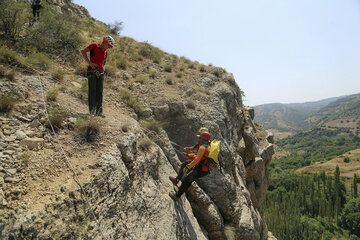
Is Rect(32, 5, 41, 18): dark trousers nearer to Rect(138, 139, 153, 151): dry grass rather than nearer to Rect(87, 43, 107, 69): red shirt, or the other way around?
Rect(87, 43, 107, 69): red shirt

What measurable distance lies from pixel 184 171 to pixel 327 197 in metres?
88.1

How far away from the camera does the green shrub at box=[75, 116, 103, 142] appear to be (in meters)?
4.97

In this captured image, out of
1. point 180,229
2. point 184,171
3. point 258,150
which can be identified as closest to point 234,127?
point 258,150

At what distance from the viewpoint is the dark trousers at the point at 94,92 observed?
6.11m

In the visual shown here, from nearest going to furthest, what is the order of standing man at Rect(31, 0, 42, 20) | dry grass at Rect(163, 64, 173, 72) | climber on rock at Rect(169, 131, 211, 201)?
1. climber on rock at Rect(169, 131, 211, 201)
2. standing man at Rect(31, 0, 42, 20)
3. dry grass at Rect(163, 64, 173, 72)

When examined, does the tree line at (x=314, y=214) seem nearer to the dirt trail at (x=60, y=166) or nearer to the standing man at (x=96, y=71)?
the standing man at (x=96, y=71)

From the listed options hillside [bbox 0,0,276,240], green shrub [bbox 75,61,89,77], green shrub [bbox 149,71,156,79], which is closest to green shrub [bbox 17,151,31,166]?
hillside [bbox 0,0,276,240]

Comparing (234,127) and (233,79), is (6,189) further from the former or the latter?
(233,79)

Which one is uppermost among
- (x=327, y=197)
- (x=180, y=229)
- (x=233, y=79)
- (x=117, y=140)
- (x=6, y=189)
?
(x=233, y=79)

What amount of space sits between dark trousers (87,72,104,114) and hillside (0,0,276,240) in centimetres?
33

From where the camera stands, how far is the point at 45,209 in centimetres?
315

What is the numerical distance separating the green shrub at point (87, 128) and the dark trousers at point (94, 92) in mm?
933

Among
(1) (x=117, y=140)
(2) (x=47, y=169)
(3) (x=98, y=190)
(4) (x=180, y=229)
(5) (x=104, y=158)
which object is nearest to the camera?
(2) (x=47, y=169)

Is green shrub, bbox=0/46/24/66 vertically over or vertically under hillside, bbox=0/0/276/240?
over
